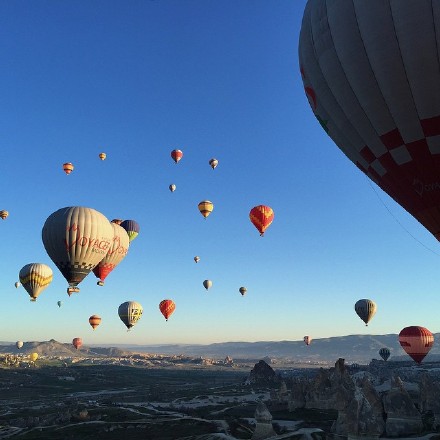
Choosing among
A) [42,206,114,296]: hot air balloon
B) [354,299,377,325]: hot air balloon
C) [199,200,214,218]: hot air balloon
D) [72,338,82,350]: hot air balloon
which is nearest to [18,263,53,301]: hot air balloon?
[42,206,114,296]: hot air balloon

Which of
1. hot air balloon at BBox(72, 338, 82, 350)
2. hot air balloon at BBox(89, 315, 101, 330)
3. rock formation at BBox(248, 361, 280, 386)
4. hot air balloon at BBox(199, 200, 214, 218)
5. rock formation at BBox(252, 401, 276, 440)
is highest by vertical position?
hot air balloon at BBox(199, 200, 214, 218)

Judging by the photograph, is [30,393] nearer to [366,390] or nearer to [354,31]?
[366,390]

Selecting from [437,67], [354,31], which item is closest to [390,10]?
[354,31]

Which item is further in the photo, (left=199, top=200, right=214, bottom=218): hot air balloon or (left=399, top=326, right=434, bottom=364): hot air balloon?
(left=199, top=200, right=214, bottom=218): hot air balloon

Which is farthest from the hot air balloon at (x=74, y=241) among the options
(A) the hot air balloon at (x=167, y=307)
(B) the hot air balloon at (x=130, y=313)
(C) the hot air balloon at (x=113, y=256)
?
(A) the hot air balloon at (x=167, y=307)

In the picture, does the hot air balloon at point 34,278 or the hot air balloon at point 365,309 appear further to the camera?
the hot air balloon at point 365,309

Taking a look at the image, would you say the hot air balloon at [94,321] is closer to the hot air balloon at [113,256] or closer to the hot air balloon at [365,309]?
the hot air balloon at [113,256]

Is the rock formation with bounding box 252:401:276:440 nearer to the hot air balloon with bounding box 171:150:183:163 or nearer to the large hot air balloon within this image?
the large hot air balloon

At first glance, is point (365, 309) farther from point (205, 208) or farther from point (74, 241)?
point (74, 241)
